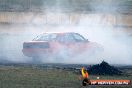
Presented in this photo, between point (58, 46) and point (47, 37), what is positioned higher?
point (47, 37)

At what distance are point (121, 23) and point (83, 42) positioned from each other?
1546 centimetres

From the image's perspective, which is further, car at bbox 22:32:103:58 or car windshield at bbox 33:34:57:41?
car windshield at bbox 33:34:57:41

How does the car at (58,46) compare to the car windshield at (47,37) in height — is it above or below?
below

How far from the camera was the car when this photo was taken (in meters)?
20.8

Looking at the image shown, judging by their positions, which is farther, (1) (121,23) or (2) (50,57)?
(1) (121,23)

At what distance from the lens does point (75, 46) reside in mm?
21188

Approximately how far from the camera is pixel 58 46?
20953 millimetres

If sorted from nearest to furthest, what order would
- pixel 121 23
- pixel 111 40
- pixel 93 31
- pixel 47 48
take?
pixel 47 48, pixel 111 40, pixel 93 31, pixel 121 23

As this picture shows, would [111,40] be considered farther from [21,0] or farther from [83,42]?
[21,0]

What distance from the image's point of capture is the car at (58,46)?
20.8 metres

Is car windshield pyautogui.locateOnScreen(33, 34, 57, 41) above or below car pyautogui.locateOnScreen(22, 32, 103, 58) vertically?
above

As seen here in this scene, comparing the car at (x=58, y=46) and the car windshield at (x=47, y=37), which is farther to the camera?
the car windshield at (x=47, y=37)

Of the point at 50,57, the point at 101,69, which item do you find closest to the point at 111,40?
the point at 50,57

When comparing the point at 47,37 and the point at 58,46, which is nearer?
the point at 58,46
